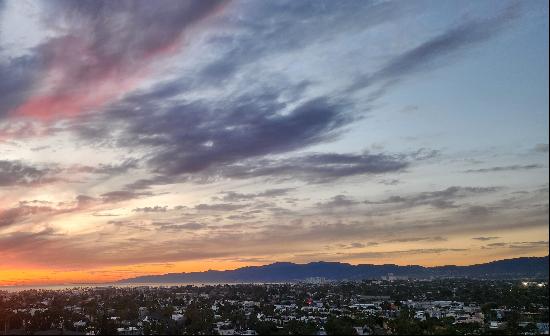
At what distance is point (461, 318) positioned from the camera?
390 feet

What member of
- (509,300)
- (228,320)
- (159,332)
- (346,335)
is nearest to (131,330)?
(159,332)

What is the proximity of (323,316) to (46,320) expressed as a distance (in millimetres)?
63717

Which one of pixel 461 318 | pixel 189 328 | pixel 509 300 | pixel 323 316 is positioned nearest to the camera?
pixel 189 328

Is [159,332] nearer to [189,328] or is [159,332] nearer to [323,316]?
[189,328]

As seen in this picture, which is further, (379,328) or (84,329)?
(84,329)

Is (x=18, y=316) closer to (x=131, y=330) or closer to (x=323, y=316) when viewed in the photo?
(x=131, y=330)

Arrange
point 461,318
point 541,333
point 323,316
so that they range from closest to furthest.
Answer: point 541,333 → point 461,318 → point 323,316

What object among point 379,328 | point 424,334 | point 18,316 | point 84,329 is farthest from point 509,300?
point 18,316

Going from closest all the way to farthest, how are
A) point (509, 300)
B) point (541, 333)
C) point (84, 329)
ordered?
point (541, 333) < point (84, 329) < point (509, 300)

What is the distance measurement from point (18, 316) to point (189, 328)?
193 feet

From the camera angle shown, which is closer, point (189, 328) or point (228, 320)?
point (189, 328)

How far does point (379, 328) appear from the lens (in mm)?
99062

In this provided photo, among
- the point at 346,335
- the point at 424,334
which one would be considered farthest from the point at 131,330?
the point at 424,334

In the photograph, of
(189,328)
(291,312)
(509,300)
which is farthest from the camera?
(509,300)
